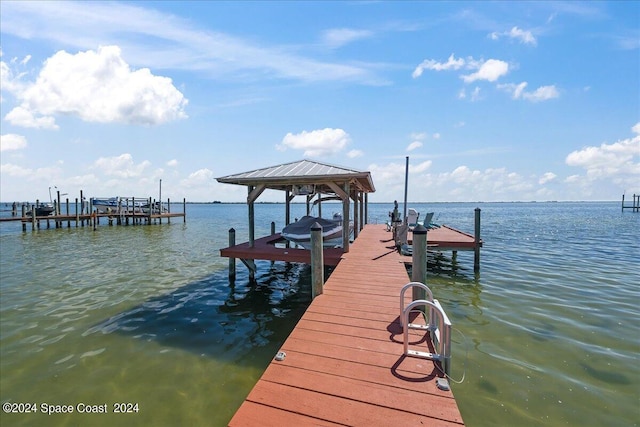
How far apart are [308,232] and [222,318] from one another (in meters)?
5.17

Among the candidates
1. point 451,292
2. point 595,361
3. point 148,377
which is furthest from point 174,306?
point 595,361

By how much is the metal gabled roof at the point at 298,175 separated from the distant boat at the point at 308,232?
2760 millimetres

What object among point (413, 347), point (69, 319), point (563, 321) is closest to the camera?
point (413, 347)

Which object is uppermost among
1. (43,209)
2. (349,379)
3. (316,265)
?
(43,209)

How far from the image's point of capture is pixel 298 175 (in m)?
9.32

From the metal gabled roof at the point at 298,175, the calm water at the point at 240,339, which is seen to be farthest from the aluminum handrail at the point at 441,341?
the metal gabled roof at the point at 298,175

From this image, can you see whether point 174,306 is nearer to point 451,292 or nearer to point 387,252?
point 387,252

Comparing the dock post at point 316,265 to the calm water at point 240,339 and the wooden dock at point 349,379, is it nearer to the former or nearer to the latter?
the wooden dock at point 349,379

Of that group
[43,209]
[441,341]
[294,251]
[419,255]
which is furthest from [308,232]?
[43,209]

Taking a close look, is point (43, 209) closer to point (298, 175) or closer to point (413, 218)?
point (298, 175)

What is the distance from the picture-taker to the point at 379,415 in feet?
9.08

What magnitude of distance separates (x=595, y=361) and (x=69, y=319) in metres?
11.8

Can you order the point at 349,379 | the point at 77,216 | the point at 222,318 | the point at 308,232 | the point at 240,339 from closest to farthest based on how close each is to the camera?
the point at 349,379
the point at 240,339
the point at 222,318
the point at 308,232
the point at 77,216

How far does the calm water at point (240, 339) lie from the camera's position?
15.1ft
